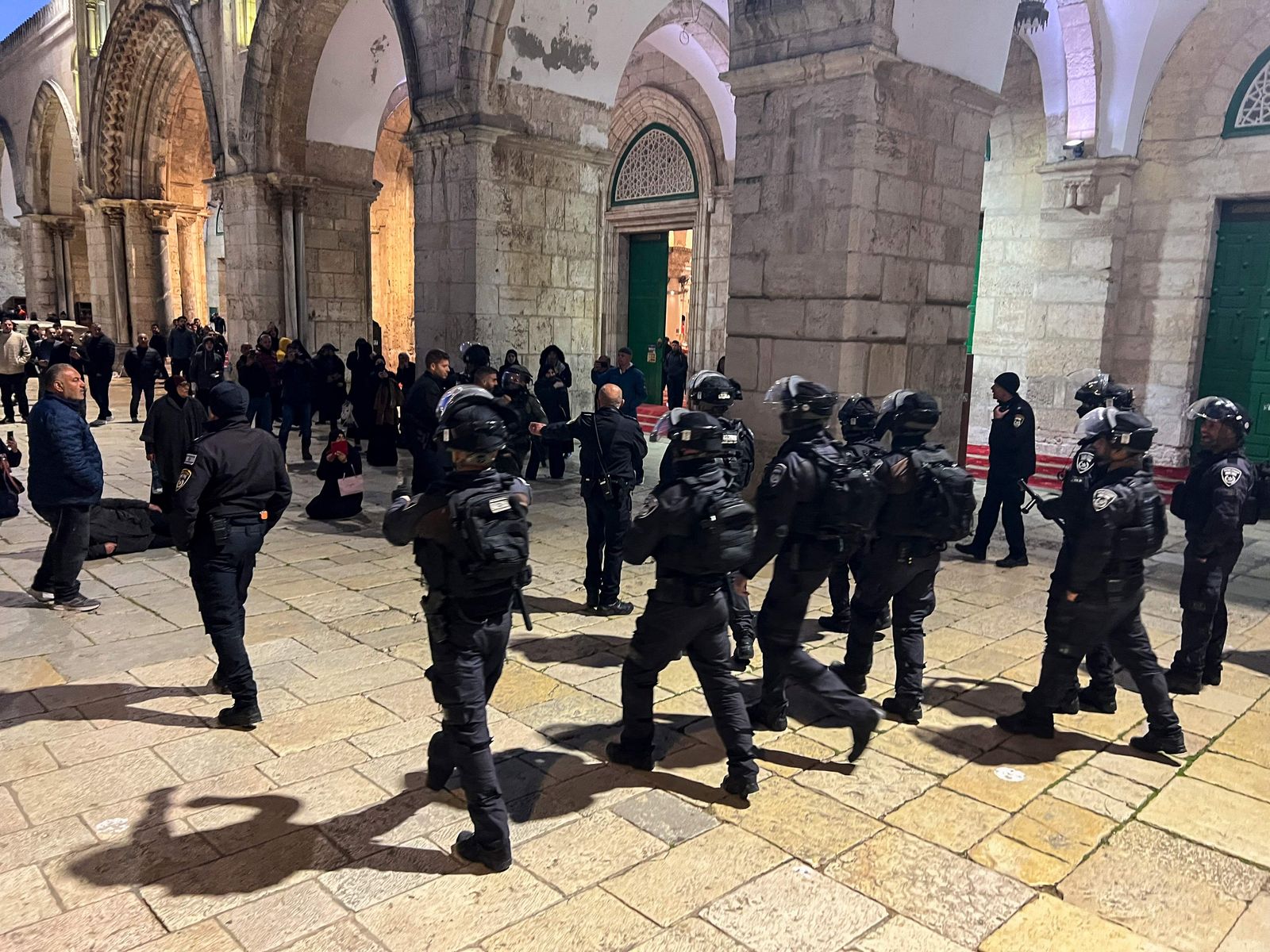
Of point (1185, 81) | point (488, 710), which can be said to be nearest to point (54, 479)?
point (488, 710)

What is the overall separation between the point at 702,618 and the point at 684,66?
51.9 feet

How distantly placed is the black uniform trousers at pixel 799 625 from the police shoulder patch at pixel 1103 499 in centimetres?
113

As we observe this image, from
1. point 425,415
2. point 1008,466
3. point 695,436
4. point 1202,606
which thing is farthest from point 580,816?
point 1008,466

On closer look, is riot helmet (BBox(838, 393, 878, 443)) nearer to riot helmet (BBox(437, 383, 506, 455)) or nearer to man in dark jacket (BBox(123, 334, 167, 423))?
riot helmet (BBox(437, 383, 506, 455))

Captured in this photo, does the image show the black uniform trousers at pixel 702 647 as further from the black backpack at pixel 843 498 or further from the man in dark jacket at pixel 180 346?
the man in dark jacket at pixel 180 346

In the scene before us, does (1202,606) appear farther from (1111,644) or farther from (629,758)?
(629,758)

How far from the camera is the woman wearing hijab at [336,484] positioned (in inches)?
325

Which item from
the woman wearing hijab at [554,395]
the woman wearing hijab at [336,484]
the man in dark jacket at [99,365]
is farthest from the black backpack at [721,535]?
the man in dark jacket at [99,365]

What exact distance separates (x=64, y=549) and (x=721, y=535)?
4.55 m

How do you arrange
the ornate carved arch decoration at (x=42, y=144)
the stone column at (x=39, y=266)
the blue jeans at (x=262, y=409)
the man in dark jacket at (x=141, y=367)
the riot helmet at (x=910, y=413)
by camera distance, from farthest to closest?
the stone column at (x=39, y=266) → the ornate carved arch decoration at (x=42, y=144) → the man in dark jacket at (x=141, y=367) → the blue jeans at (x=262, y=409) → the riot helmet at (x=910, y=413)

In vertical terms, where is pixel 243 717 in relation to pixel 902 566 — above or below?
below

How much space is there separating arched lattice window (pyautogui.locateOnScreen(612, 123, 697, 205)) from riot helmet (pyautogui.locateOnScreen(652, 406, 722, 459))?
49.4ft

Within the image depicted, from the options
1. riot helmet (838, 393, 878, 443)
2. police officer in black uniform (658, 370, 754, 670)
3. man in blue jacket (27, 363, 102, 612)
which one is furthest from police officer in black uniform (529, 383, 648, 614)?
man in blue jacket (27, 363, 102, 612)

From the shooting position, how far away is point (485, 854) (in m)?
3.11
